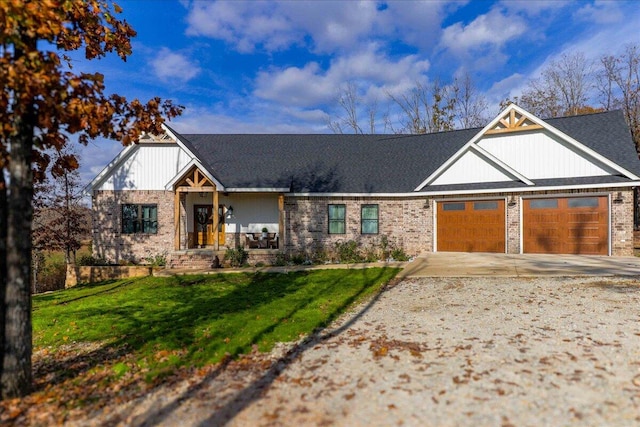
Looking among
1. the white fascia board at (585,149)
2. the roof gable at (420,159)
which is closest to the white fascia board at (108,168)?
the roof gable at (420,159)

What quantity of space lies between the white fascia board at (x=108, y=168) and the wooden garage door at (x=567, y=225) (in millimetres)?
17566

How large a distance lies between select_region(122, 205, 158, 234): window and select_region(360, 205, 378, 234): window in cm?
957

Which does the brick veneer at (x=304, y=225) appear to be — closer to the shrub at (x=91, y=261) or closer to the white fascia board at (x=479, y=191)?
the white fascia board at (x=479, y=191)

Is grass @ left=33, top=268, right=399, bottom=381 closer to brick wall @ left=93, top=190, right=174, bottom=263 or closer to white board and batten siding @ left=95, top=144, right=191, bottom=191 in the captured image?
brick wall @ left=93, top=190, right=174, bottom=263

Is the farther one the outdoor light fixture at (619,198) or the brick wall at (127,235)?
the brick wall at (127,235)

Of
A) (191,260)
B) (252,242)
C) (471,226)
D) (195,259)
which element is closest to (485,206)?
(471,226)

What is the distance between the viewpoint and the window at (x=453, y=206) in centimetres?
1642

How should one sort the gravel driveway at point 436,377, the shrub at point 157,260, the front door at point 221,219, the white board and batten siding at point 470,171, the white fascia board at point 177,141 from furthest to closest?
the front door at point 221,219, the shrub at point 157,260, the white fascia board at point 177,141, the white board and batten siding at point 470,171, the gravel driveway at point 436,377

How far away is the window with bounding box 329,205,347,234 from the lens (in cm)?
1717

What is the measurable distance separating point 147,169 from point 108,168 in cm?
171

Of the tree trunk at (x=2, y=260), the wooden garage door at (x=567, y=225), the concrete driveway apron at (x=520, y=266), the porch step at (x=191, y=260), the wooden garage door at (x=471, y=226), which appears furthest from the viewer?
the wooden garage door at (x=471, y=226)

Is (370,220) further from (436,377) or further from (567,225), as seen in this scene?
(436,377)

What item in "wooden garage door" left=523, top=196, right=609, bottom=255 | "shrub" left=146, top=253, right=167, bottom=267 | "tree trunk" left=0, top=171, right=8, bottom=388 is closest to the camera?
"tree trunk" left=0, top=171, right=8, bottom=388

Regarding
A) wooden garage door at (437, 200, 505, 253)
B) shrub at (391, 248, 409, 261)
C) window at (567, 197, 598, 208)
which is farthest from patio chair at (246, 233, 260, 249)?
window at (567, 197, 598, 208)
